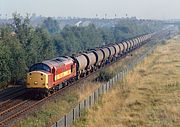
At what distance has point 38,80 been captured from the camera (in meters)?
35.6

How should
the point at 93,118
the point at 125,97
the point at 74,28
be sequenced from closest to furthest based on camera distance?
1. the point at 93,118
2. the point at 125,97
3. the point at 74,28

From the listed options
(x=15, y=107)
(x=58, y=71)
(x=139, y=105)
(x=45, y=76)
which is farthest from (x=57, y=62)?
(x=139, y=105)

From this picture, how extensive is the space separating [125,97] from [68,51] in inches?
2140

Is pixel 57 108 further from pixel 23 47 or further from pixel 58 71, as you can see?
pixel 23 47

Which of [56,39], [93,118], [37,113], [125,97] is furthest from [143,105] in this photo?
[56,39]

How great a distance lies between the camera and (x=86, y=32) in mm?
118500

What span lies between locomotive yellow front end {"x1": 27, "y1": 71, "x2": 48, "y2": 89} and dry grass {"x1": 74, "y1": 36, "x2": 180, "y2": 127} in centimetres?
533

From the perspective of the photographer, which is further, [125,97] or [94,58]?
[94,58]

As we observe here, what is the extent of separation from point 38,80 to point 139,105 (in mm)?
9812

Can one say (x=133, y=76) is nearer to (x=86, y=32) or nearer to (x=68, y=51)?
(x=68, y=51)

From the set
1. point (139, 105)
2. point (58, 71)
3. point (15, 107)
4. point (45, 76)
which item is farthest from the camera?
point (58, 71)

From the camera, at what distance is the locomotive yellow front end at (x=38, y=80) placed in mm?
35281

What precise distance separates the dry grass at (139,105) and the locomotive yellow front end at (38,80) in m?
5.33

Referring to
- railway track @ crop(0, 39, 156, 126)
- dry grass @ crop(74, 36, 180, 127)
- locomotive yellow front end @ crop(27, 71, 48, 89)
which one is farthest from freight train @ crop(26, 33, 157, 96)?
dry grass @ crop(74, 36, 180, 127)
